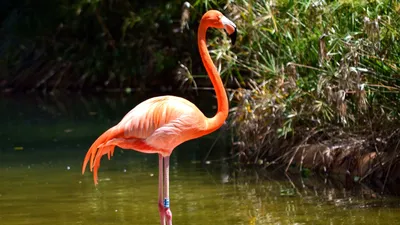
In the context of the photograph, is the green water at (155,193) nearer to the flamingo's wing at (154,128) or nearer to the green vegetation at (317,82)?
the green vegetation at (317,82)

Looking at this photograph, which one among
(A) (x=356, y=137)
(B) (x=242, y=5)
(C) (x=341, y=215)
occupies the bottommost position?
(C) (x=341, y=215)

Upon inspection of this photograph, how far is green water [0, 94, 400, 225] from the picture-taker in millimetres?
6098

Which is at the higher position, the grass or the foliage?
the foliage

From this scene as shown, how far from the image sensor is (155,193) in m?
7.05

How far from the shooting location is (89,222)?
19.7 feet

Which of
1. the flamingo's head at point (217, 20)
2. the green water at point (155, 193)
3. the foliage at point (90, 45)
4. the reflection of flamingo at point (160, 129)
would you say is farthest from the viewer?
the foliage at point (90, 45)

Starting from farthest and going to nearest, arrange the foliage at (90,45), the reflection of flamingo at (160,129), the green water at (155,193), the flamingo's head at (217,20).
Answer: the foliage at (90,45)
the green water at (155,193)
the flamingo's head at (217,20)
the reflection of flamingo at (160,129)

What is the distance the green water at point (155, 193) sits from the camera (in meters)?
6.10

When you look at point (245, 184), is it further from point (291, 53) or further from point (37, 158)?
point (37, 158)

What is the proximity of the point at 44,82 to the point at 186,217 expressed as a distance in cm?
1248

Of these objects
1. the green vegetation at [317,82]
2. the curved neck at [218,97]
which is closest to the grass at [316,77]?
the green vegetation at [317,82]

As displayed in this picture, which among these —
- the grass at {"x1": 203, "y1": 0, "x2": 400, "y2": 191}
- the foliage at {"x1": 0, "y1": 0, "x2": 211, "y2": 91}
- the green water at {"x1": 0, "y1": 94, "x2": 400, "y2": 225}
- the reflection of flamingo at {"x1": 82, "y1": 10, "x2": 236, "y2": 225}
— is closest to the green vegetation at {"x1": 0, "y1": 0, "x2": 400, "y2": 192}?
the grass at {"x1": 203, "y1": 0, "x2": 400, "y2": 191}

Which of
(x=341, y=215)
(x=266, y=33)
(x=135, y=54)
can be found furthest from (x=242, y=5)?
(x=135, y=54)

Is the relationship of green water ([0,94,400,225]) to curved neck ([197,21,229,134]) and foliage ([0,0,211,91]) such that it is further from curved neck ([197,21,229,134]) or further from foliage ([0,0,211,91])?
foliage ([0,0,211,91])
